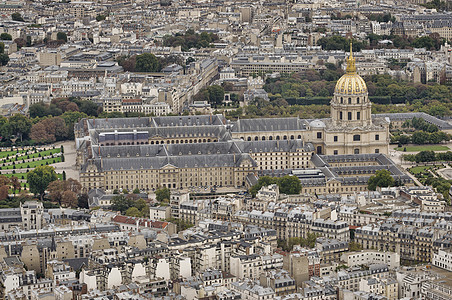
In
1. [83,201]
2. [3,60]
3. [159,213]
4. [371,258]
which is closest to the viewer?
[371,258]

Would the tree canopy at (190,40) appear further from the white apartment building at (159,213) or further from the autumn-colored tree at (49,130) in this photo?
the white apartment building at (159,213)

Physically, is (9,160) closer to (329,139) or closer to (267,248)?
(329,139)

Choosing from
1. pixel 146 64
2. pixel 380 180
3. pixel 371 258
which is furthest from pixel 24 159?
pixel 371 258

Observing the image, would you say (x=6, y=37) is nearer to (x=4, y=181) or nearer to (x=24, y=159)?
(x=24, y=159)

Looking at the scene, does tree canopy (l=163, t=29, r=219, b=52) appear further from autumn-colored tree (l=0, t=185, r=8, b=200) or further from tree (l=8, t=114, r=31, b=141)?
autumn-colored tree (l=0, t=185, r=8, b=200)

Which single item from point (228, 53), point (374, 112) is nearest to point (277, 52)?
point (228, 53)

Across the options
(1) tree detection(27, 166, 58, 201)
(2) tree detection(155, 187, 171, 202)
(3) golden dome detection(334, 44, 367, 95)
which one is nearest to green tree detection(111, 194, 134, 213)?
(2) tree detection(155, 187, 171, 202)

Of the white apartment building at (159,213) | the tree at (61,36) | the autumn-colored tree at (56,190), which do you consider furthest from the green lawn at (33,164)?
the tree at (61,36)
